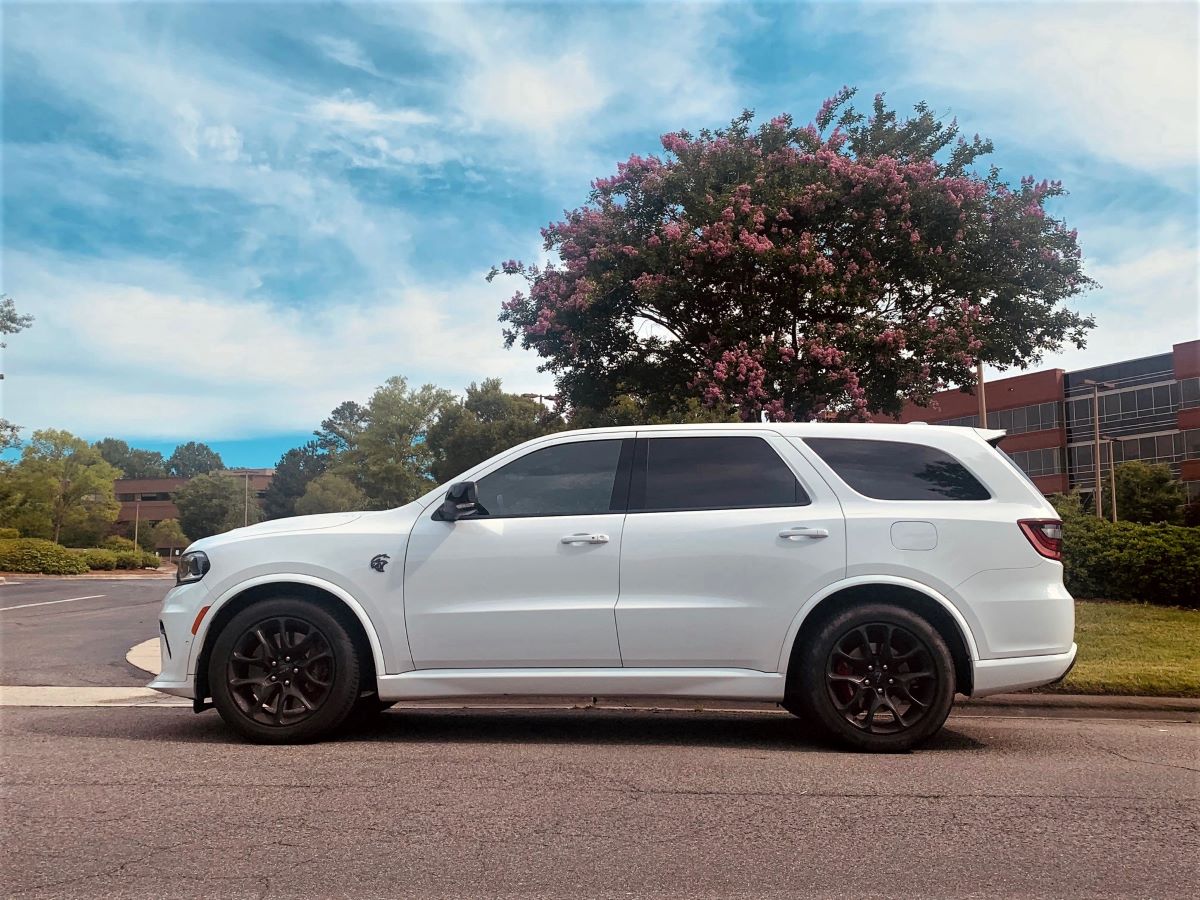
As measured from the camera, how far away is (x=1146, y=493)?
54.1 m

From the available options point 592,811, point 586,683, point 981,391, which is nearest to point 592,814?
point 592,811

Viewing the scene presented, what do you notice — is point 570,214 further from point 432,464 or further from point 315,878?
point 432,464

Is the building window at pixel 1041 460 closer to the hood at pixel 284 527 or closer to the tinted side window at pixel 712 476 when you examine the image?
the tinted side window at pixel 712 476

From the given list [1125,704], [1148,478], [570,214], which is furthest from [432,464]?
[1125,704]

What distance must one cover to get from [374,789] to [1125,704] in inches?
216

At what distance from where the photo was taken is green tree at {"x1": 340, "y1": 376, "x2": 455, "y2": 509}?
70.2m

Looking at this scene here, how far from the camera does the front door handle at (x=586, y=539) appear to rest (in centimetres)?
614

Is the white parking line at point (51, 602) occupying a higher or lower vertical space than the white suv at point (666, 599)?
lower

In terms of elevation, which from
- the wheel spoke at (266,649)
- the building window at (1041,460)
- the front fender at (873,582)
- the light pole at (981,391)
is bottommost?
the wheel spoke at (266,649)

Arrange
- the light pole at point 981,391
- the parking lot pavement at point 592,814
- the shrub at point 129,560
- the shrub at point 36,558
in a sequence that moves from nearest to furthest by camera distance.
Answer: the parking lot pavement at point 592,814 → the light pole at point 981,391 → the shrub at point 36,558 → the shrub at point 129,560

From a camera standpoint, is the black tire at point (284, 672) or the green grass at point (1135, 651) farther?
the green grass at point (1135, 651)

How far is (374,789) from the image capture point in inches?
197

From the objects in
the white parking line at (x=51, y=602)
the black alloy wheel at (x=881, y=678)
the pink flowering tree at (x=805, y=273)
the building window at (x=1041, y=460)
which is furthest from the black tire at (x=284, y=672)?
the building window at (x=1041, y=460)

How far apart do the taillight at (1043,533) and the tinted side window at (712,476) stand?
1.23 metres
